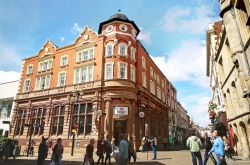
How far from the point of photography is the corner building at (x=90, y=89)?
2367 cm

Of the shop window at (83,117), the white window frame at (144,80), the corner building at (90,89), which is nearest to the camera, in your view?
the corner building at (90,89)

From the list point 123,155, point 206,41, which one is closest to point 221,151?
point 123,155

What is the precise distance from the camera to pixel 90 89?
25.2 meters

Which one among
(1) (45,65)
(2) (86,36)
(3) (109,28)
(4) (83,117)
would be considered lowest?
(4) (83,117)

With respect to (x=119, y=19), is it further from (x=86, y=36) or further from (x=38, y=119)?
(x=38, y=119)

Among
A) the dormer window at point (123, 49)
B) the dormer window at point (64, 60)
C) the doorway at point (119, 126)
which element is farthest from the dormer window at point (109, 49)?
the doorway at point (119, 126)

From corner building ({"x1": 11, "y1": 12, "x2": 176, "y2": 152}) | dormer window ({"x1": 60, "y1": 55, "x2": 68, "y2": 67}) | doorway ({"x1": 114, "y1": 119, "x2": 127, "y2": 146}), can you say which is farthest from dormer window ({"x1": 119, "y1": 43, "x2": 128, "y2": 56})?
dormer window ({"x1": 60, "y1": 55, "x2": 68, "y2": 67})

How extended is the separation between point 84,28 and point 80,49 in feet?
12.0

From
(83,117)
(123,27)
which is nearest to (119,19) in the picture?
(123,27)

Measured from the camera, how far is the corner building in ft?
77.7

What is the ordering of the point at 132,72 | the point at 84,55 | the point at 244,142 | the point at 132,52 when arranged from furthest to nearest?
the point at 84,55 < the point at 132,52 < the point at 132,72 < the point at 244,142

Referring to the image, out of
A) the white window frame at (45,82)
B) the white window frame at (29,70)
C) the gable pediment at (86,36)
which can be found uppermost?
the gable pediment at (86,36)

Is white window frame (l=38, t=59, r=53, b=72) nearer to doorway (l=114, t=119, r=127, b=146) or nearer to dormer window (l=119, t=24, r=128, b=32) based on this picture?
dormer window (l=119, t=24, r=128, b=32)

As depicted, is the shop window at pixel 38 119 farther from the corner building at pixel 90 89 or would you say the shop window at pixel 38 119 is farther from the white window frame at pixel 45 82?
the white window frame at pixel 45 82
